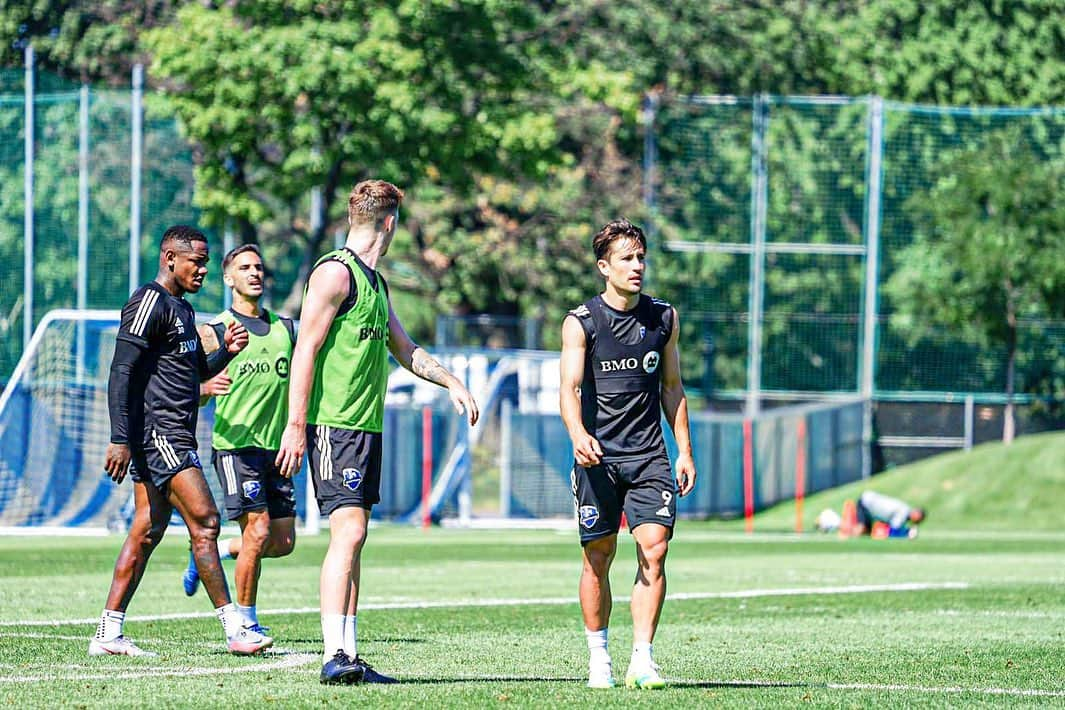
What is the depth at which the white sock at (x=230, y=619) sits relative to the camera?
9648 millimetres

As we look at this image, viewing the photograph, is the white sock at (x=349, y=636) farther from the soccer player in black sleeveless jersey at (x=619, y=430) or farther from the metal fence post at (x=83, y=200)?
the metal fence post at (x=83, y=200)

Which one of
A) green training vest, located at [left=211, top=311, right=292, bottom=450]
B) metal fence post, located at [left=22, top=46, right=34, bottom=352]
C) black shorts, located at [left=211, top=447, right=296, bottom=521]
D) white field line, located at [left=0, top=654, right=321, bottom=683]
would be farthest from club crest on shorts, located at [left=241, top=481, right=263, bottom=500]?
metal fence post, located at [left=22, top=46, right=34, bottom=352]

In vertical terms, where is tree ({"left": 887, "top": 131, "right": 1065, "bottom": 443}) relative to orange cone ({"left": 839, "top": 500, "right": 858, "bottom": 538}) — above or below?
above

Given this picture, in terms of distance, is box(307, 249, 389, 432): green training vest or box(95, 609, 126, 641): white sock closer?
box(307, 249, 389, 432): green training vest

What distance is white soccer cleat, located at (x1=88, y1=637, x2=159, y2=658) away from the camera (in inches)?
372

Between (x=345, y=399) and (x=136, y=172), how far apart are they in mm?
21609

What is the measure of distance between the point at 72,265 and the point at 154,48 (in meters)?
5.00

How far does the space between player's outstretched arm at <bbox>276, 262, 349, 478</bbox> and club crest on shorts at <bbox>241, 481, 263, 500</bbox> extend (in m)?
2.67

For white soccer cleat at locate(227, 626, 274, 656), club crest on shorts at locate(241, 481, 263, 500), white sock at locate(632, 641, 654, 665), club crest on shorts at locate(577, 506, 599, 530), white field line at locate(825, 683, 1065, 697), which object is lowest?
white soccer cleat at locate(227, 626, 274, 656)

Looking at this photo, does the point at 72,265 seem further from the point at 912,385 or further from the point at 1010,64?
the point at 1010,64

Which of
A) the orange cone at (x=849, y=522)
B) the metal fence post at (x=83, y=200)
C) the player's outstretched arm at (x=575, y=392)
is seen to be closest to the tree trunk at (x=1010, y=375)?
the orange cone at (x=849, y=522)

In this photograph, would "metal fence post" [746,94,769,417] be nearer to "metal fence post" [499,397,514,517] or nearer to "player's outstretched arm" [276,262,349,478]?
"metal fence post" [499,397,514,517]

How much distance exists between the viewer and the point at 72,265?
27938mm

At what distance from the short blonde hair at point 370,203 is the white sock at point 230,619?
233cm
